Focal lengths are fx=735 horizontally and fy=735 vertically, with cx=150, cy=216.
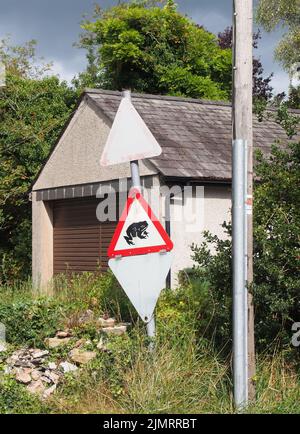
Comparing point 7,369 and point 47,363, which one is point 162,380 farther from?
point 7,369

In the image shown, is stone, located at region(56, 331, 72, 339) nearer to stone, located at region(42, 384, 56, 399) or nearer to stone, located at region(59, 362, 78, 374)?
stone, located at region(59, 362, 78, 374)

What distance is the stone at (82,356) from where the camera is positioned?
815cm

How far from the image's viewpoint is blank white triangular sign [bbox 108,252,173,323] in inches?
289

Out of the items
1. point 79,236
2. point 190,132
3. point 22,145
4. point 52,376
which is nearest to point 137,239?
point 52,376

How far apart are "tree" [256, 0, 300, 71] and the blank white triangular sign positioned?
20583 millimetres

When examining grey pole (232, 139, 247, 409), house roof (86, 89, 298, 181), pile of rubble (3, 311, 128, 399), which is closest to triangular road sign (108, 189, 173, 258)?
grey pole (232, 139, 247, 409)

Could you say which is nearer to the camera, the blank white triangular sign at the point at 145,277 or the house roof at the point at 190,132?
the blank white triangular sign at the point at 145,277

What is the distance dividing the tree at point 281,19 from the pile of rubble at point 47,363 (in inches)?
777

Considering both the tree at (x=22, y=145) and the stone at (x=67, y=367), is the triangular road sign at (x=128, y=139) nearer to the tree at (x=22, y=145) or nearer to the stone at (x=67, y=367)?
the stone at (x=67, y=367)

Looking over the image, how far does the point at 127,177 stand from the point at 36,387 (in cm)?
652

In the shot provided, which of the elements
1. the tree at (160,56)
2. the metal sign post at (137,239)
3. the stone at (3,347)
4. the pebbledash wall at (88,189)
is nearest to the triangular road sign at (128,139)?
the metal sign post at (137,239)

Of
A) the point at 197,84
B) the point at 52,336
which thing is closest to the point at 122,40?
the point at 197,84

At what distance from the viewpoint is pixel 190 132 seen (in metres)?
14.5
